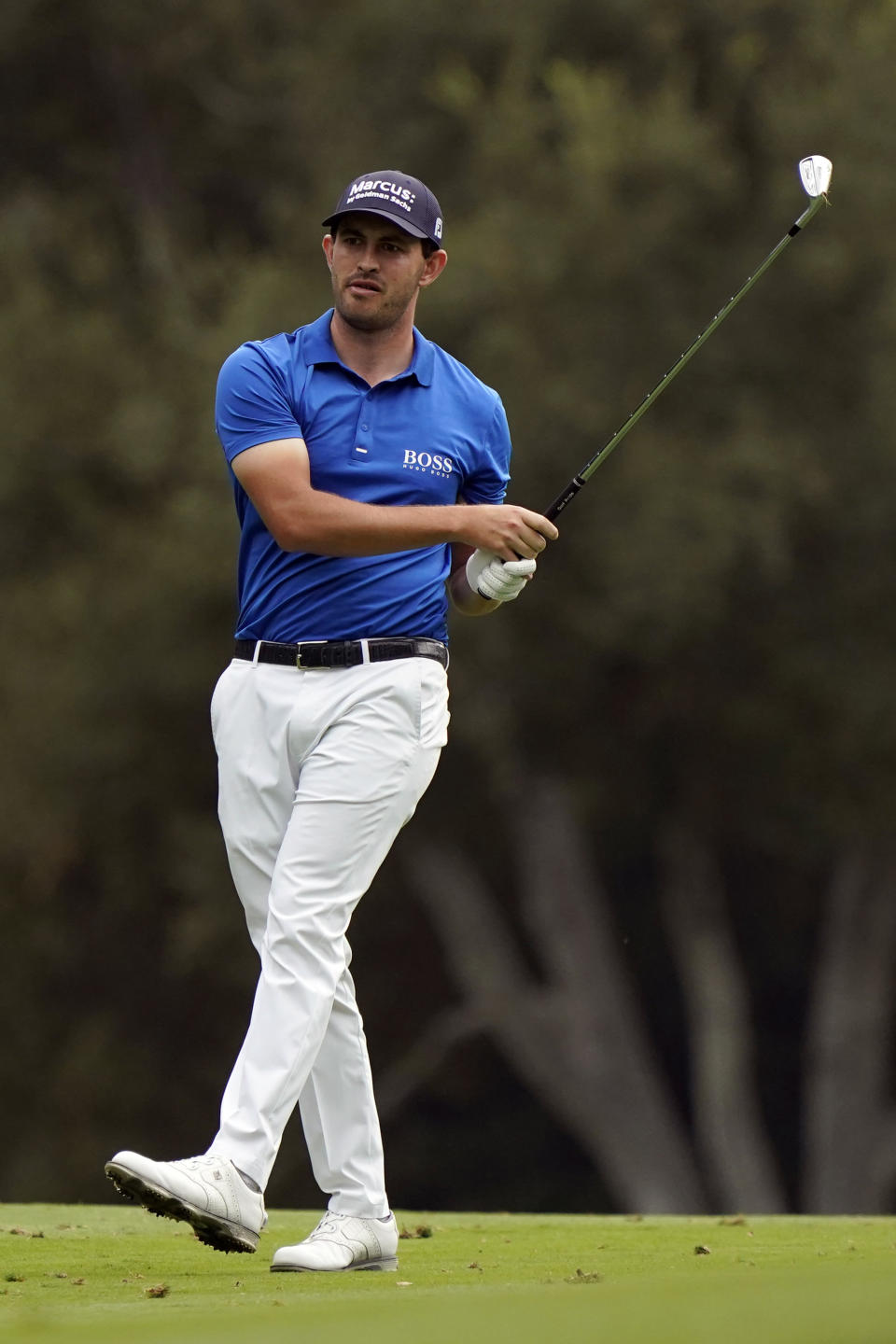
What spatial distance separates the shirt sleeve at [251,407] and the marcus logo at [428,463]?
0.24m

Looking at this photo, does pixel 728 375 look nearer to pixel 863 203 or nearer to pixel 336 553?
pixel 863 203

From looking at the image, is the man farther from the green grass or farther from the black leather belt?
the green grass

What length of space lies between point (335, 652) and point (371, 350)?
646mm

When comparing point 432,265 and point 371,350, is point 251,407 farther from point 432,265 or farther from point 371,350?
point 432,265

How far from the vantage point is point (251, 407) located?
16.1ft

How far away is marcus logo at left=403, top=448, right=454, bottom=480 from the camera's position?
504cm

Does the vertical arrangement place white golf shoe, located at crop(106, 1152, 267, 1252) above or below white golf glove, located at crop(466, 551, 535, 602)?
→ below

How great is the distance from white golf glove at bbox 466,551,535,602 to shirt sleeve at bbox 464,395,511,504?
0.54 feet

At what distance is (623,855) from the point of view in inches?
742

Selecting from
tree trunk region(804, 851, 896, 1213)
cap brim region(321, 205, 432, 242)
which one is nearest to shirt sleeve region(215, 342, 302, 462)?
cap brim region(321, 205, 432, 242)

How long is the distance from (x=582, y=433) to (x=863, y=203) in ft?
7.38

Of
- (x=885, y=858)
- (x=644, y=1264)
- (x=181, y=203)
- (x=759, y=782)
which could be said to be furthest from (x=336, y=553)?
(x=181, y=203)

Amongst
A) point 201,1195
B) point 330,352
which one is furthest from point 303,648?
Answer: point 201,1195

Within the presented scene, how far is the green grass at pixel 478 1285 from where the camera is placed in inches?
134
